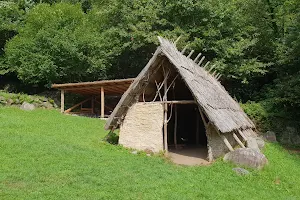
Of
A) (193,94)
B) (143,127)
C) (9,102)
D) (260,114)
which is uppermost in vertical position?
(193,94)

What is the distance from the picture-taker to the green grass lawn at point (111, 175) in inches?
305

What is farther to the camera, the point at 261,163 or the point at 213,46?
the point at 213,46

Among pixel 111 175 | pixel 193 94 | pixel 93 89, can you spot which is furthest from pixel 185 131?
pixel 111 175

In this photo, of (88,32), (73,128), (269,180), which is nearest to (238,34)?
(88,32)

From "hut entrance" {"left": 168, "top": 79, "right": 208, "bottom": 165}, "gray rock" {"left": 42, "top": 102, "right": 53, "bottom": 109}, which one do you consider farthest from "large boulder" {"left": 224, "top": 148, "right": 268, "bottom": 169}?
"gray rock" {"left": 42, "top": 102, "right": 53, "bottom": 109}

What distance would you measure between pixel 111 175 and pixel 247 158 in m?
4.29

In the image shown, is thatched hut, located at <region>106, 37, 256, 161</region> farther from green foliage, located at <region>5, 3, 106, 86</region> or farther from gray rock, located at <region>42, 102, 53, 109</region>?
green foliage, located at <region>5, 3, 106, 86</region>

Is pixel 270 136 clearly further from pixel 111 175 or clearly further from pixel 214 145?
pixel 111 175

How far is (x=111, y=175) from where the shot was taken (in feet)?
29.5

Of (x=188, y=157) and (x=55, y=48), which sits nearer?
(x=188, y=157)

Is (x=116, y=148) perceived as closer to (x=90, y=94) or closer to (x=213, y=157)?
(x=213, y=157)

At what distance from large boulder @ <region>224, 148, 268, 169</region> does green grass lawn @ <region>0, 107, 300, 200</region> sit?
26 cm

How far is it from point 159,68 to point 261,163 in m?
5.26

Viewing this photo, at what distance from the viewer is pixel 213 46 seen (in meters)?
22.1
